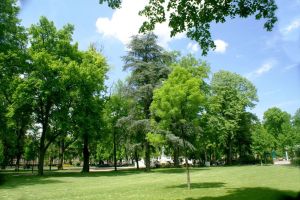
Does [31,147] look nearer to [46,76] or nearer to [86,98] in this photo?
[86,98]

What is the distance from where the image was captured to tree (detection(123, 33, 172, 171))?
49.3m

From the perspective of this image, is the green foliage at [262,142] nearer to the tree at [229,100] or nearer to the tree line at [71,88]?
the tree at [229,100]

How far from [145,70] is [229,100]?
2634cm

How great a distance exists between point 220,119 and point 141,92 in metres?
20.2

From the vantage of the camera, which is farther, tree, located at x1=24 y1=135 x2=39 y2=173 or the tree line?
tree, located at x1=24 y1=135 x2=39 y2=173

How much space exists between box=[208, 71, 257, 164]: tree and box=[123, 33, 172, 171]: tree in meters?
15.5

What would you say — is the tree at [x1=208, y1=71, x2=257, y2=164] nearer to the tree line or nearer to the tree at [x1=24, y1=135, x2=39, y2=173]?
the tree line

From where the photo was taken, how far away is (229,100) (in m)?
70.5

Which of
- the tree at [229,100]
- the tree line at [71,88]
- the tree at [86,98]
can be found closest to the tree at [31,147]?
the tree line at [71,88]

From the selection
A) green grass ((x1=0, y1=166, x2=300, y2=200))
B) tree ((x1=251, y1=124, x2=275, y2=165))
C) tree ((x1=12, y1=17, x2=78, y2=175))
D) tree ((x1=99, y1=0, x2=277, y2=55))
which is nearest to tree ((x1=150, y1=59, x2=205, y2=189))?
green grass ((x1=0, y1=166, x2=300, y2=200))

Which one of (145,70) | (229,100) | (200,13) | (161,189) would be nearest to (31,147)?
(145,70)

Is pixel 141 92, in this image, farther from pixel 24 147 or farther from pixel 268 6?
pixel 268 6

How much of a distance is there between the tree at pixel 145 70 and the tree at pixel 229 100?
15480mm

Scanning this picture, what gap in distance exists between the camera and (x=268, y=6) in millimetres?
12117
